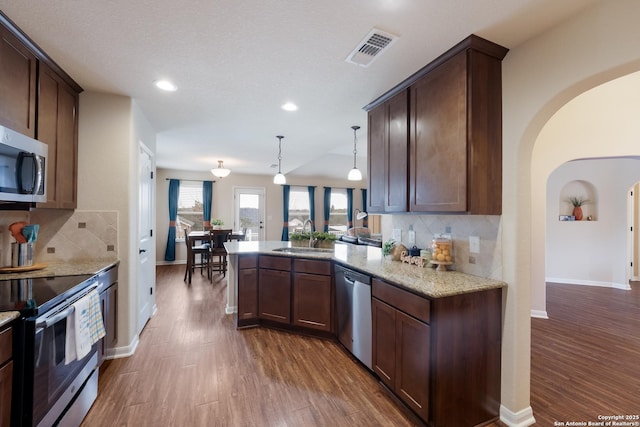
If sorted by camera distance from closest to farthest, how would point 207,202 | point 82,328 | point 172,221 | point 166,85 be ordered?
point 82,328 → point 166,85 → point 172,221 → point 207,202

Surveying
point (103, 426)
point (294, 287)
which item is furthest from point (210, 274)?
point (103, 426)

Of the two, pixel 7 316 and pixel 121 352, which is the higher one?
pixel 7 316

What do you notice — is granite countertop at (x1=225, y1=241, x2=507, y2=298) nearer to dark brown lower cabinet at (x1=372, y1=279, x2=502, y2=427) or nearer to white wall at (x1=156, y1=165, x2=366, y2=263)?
dark brown lower cabinet at (x1=372, y1=279, x2=502, y2=427)

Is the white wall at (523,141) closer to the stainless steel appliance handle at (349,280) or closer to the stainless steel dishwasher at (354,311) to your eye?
the stainless steel dishwasher at (354,311)

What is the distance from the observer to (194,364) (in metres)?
2.51

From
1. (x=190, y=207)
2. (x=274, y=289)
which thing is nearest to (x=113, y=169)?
(x=274, y=289)

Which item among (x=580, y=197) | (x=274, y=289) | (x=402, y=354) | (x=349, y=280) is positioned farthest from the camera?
(x=580, y=197)

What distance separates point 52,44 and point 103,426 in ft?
8.29

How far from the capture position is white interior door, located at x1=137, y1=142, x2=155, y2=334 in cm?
309

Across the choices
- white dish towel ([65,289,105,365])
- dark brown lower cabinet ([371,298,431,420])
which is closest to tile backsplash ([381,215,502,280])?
dark brown lower cabinet ([371,298,431,420])

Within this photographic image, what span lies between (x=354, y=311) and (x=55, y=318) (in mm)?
2036

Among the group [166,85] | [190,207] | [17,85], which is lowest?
→ [190,207]

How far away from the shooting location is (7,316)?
131 centimetres

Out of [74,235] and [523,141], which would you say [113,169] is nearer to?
[74,235]
